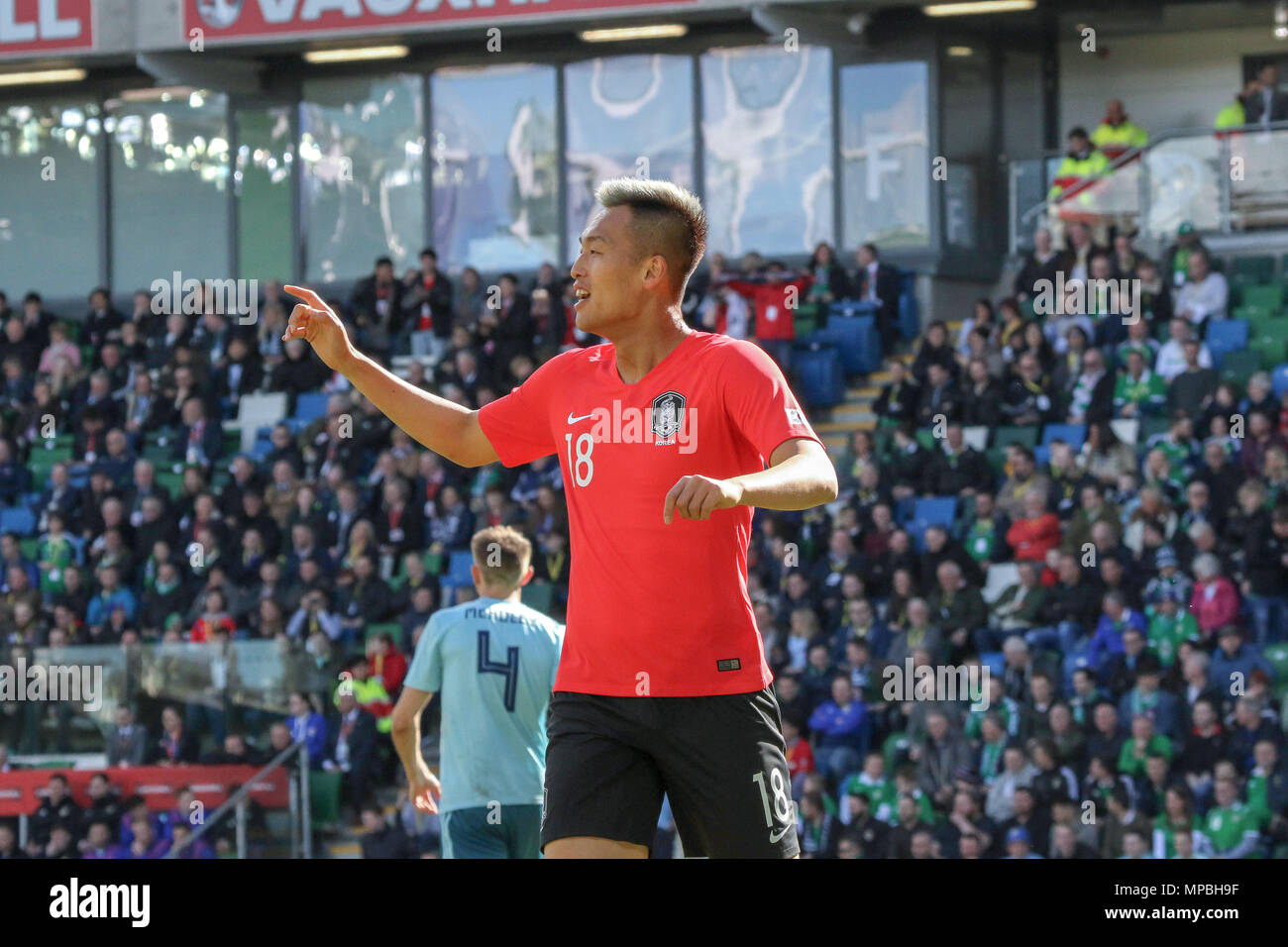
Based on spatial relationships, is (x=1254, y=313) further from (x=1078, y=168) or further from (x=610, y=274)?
(x=610, y=274)

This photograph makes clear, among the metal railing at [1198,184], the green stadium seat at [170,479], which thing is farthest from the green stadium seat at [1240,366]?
the green stadium seat at [170,479]

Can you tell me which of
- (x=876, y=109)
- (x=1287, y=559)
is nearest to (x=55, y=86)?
(x=876, y=109)

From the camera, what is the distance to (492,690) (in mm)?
6805

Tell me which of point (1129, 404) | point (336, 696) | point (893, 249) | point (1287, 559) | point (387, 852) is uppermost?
point (893, 249)

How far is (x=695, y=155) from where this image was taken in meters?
20.3

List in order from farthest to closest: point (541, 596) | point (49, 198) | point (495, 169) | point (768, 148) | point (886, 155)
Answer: point (49, 198), point (495, 169), point (768, 148), point (886, 155), point (541, 596)

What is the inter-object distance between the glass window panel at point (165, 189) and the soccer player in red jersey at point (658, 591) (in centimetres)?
1822

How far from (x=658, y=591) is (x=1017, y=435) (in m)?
11.0

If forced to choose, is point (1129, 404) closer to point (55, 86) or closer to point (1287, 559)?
point (1287, 559)

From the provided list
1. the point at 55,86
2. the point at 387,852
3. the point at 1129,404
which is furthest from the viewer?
the point at 55,86

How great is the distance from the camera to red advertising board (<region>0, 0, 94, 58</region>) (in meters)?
20.5

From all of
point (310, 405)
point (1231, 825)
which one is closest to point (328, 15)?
point (310, 405)

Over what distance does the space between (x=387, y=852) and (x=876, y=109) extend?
10.0m

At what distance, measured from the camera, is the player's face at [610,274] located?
4.19 meters
